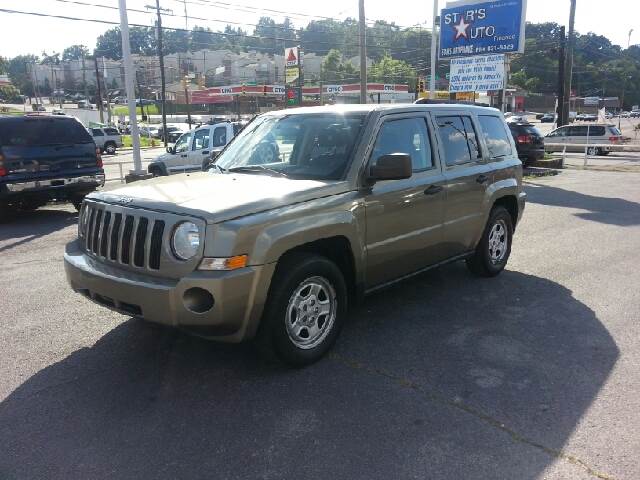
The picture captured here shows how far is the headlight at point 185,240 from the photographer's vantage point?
342 centimetres

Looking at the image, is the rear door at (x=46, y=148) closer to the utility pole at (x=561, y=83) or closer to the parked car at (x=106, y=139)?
the utility pole at (x=561, y=83)

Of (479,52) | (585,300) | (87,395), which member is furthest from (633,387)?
(479,52)

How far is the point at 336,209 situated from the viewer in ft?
13.1

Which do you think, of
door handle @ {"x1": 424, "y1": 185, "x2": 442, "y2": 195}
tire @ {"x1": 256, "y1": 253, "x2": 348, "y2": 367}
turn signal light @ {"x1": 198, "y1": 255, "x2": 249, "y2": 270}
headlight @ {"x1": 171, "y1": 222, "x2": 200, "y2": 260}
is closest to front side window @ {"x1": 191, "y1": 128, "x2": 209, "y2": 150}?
door handle @ {"x1": 424, "y1": 185, "x2": 442, "y2": 195}

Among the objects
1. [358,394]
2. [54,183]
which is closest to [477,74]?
[54,183]

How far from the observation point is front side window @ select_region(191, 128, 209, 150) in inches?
619

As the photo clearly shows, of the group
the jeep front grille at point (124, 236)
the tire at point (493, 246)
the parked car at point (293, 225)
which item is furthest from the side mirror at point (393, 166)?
the tire at point (493, 246)

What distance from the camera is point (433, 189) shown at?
494 cm

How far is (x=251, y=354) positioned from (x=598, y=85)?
127 m

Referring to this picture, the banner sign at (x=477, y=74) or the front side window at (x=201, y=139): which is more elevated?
the banner sign at (x=477, y=74)

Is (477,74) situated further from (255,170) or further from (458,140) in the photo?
(255,170)

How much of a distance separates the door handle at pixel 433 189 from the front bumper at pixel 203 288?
1902 millimetres

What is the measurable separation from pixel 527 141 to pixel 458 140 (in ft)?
50.2

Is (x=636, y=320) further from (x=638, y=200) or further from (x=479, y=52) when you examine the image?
(x=479, y=52)
